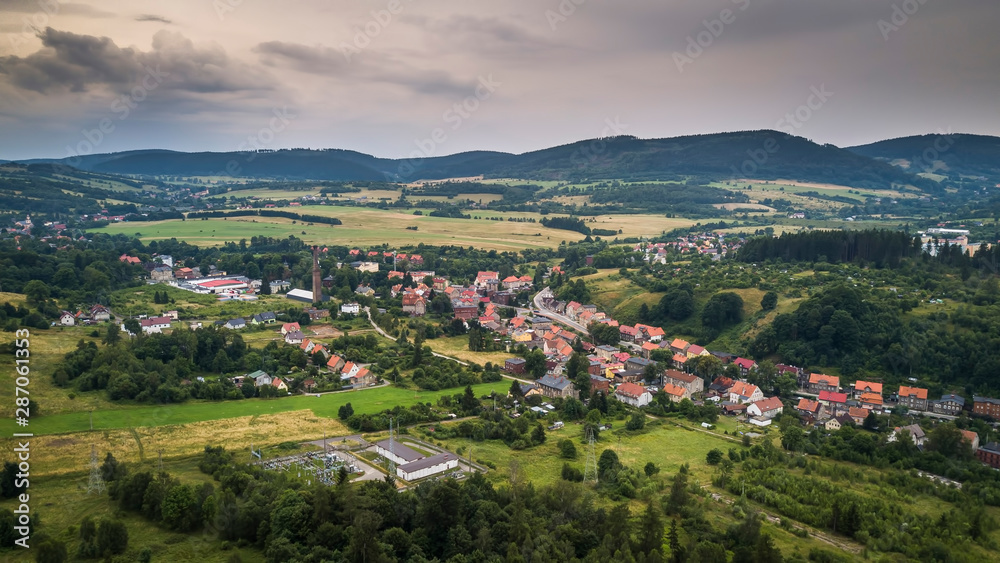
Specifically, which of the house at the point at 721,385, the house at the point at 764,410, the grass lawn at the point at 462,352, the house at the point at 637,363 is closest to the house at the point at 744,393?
the house at the point at 764,410

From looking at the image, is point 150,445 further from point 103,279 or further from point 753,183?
point 753,183

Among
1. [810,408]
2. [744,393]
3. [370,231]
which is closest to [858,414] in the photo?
[810,408]

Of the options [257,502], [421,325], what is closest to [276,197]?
[421,325]

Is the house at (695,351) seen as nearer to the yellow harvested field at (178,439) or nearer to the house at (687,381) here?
the house at (687,381)

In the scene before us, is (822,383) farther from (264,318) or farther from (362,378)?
(264,318)

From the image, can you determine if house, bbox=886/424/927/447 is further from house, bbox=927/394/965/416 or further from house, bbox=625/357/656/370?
house, bbox=625/357/656/370
